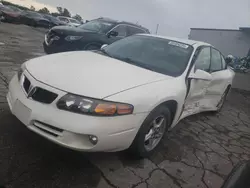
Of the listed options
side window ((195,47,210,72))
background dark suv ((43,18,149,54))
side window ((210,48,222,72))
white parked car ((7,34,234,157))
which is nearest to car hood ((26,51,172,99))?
white parked car ((7,34,234,157))

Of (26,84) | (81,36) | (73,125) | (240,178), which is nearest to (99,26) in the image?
(81,36)

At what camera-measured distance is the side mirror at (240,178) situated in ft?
5.53

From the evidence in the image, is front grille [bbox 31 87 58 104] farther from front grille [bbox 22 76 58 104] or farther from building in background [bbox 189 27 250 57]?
building in background [bbox 189 27 250 57]

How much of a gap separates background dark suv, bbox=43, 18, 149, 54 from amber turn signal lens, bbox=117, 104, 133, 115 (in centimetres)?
456

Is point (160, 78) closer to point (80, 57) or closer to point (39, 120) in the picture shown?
point (80, 57)

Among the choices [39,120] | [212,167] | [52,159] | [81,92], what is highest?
[81,92]

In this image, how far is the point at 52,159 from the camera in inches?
104

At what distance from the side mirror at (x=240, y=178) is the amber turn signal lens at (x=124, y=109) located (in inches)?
42.1

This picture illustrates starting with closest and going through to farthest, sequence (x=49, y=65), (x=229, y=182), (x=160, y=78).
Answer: (x=229, y=182) → (x=49, y=65) → (x=160, y=78)

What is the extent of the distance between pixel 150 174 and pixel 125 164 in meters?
0.31

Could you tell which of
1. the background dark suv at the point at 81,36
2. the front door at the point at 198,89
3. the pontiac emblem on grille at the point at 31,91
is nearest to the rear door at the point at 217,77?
the front door at the point at 198,89

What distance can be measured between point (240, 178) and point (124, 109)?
116 cm

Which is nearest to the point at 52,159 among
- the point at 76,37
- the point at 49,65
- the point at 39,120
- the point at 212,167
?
the point at 39,120

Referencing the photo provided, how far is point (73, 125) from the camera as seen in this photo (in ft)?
7.44
